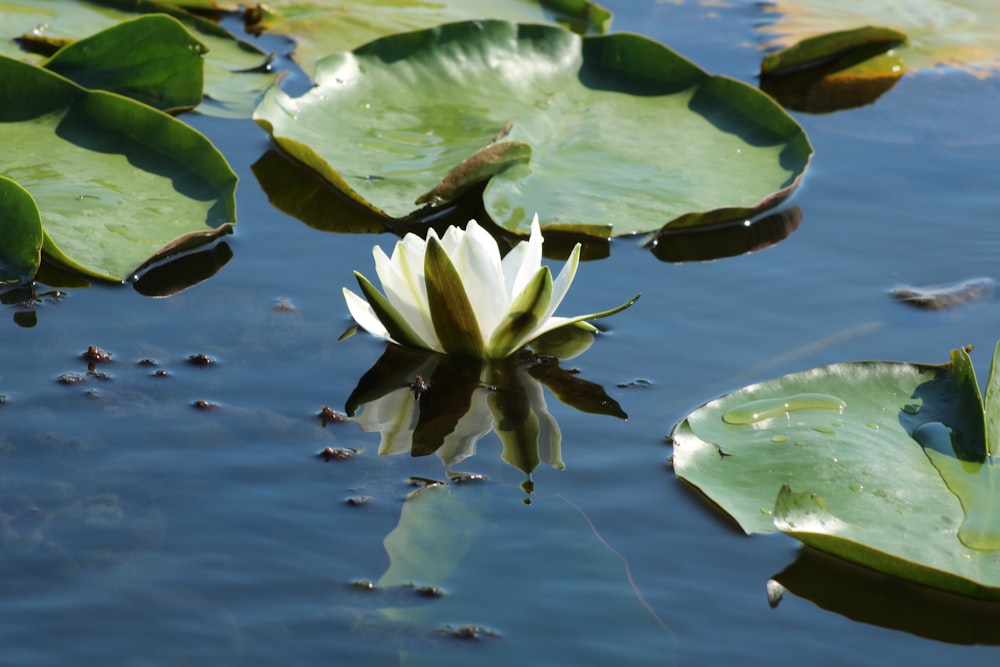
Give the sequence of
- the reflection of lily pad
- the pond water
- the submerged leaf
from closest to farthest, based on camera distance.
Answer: the pond water
the submerged leaf
the reflection of lily pad

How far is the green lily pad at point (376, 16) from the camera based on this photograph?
4.27 meters

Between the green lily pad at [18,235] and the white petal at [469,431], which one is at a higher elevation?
the green lily pad at [18,235]

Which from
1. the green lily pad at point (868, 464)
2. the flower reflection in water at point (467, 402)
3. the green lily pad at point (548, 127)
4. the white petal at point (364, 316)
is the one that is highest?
the green lily pad at point (548, 127)

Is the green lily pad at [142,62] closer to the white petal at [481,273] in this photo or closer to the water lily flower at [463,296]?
the water lily flower at [463,296]

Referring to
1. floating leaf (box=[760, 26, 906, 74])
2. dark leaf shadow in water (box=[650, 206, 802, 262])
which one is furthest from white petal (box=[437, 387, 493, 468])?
floating leaf (box=[760, 26, 906, 74])

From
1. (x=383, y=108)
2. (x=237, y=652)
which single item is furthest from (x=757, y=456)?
(x=383, y=108)

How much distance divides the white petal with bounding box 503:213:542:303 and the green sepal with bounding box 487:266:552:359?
5 centimetres

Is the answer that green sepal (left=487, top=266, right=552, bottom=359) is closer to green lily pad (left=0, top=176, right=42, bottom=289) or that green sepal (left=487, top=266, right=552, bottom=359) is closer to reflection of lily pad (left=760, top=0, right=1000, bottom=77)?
green lily pad (left=0, top=176, right=42, bottom=289)

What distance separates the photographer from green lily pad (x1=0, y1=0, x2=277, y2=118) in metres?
3.86

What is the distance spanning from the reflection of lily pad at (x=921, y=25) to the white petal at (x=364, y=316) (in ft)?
8.44

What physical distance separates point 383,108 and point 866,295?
1.64m

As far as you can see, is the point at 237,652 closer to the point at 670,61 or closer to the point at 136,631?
the point at 136,631

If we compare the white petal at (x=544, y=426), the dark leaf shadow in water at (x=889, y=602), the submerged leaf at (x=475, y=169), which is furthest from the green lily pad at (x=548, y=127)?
the dark leaf shadow in water at (x=889, y=602)

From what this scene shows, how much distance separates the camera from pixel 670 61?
3.78m
